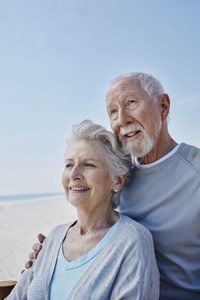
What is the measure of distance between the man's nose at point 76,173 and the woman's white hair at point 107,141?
178mm

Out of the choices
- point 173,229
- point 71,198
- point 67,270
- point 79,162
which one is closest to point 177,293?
point 173,229

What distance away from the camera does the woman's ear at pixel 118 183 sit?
197cm

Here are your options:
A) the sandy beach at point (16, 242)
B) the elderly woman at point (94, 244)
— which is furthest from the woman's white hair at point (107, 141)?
the sandy beach at point (16, 242)

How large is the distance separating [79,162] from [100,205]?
11.2 inches

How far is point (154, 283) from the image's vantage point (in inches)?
62.5

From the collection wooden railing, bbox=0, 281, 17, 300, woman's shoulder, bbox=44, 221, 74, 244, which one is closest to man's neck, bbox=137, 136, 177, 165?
woman's shoulder, bbox=44, 221, 74, 244

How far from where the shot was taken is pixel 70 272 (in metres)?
1.77

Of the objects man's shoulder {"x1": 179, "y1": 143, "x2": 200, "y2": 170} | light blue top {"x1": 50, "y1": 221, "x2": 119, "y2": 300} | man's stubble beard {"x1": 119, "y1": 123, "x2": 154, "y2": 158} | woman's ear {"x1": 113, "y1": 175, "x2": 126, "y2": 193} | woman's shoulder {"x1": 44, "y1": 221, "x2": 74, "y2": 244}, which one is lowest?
light blue top {"x1": 50, "y1": 221, "x2": 119, "y2": 300}

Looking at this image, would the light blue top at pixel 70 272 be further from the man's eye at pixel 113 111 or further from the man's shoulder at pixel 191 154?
the man's eye at pixel 113 111

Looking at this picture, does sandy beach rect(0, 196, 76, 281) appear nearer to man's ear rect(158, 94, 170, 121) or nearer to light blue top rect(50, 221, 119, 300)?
light blue top rect(50, 221, 119, 300)

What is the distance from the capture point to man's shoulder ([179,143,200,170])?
199 centimetres

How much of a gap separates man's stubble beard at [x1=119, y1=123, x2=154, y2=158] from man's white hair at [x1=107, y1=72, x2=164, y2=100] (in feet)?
0.83

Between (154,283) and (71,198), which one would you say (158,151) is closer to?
(71,198)

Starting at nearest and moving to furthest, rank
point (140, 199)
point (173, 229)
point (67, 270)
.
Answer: point (67, 270)
point (173, 229)
point (140, 199)
